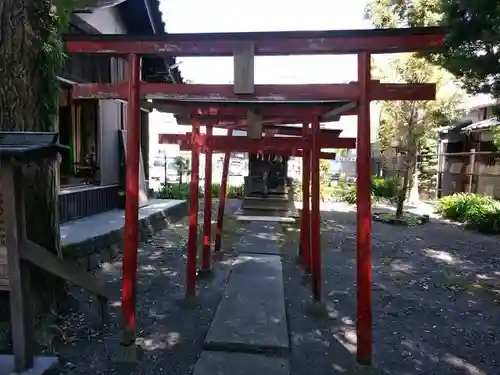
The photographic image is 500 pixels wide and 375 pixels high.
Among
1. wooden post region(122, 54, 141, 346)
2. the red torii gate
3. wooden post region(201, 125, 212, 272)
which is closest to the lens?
the red torii gate

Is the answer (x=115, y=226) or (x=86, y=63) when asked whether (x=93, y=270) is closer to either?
(x=115, y=226)

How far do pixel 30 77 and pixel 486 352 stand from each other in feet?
16.4

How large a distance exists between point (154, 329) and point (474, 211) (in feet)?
36.0

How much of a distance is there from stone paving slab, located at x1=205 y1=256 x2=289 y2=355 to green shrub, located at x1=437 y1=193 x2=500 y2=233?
7.69 m

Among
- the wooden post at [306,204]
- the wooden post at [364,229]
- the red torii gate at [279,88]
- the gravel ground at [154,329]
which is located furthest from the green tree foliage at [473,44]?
the gravel ground at [154,329]

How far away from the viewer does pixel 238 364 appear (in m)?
3.68

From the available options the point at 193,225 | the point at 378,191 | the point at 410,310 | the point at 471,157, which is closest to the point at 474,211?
the point at 471,157

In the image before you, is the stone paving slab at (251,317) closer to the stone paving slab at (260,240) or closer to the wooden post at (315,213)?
the wooden post at (315,213)

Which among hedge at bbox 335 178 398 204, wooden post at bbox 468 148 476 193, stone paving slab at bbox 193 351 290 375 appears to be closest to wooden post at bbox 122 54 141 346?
stone paving slab at bbox 193 351 290 375

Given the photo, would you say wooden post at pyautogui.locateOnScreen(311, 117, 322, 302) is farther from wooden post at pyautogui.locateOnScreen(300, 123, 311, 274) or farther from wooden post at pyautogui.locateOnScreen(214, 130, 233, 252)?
wooden post at pyautogui.locateOnScreen(214, 130, 233, 252)

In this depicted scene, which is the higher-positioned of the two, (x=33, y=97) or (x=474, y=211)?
(x=33, y=97)

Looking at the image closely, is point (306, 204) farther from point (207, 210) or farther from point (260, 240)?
point (260, 240)

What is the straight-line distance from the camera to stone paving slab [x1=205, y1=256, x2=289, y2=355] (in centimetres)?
399

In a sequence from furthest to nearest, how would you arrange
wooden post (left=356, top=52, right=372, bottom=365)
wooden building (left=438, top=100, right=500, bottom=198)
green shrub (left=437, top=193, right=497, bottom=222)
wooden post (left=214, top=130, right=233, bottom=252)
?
1. wooden building (left=438, top=100, right=500, bottom=198)
2. green shrub (left=437, top=193, right=497, bottom=222)
3. wooden post (left=214, top=130, right=233, bottom=252)
4. wooden post (left=356, top=52, right=372, bottom=365)
